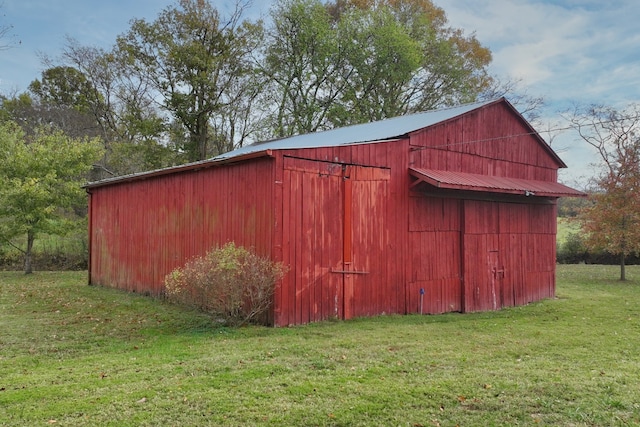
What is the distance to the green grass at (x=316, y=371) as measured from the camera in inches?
156

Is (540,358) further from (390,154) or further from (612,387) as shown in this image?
(390,154)

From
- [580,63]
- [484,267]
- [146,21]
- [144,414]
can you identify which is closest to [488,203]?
[484,267]

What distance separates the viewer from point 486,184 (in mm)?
10438

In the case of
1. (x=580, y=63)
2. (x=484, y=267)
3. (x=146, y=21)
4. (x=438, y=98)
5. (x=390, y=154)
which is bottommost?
(x=484, y=267)

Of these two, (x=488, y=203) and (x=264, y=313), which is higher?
(x=488, y=203)

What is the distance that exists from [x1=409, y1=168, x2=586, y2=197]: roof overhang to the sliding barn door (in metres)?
0.92

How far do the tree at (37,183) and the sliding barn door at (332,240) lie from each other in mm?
12044

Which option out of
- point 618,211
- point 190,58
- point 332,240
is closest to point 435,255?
point 332,240

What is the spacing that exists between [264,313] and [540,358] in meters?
4.22

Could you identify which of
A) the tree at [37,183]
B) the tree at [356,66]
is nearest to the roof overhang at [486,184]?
the tree at [37,183]

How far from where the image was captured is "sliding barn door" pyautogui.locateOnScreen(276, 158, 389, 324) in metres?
8.00

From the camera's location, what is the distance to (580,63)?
1360cm

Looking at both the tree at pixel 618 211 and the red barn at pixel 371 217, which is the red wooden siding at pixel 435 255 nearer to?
the red barn at pixel 371 217

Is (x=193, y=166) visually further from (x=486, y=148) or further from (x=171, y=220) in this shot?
(x=486, y=148)
